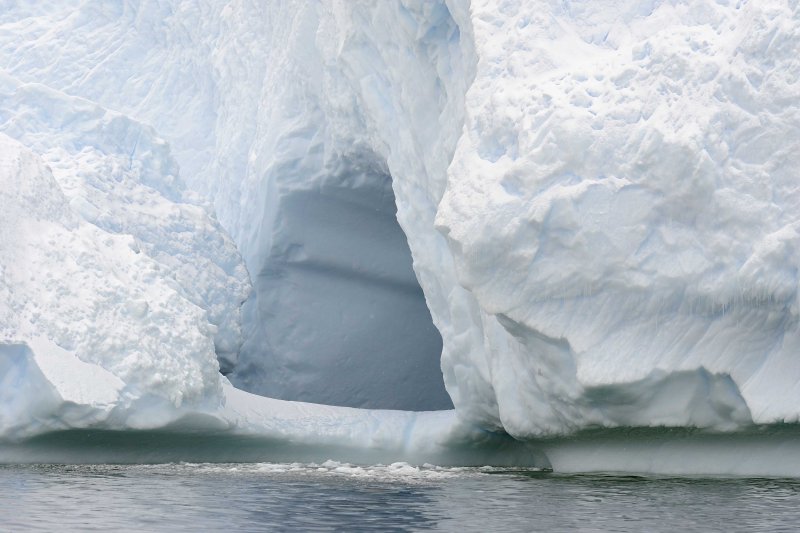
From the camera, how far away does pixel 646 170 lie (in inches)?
269

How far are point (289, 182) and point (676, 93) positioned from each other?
550 centimetres

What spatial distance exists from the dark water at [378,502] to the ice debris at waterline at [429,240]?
24.9 inches

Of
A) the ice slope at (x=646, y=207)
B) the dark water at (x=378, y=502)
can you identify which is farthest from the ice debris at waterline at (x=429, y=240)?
the dark water at (x=378, y=502)

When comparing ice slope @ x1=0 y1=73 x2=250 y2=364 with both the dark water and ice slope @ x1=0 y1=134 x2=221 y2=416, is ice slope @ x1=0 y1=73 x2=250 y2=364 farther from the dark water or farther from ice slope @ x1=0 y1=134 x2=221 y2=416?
the dark water

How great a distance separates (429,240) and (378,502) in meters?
3.75

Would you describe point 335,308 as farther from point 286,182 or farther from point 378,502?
point 378,502

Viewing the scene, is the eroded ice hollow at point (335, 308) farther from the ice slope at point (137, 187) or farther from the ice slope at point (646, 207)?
the ice slope at point (646, 207)

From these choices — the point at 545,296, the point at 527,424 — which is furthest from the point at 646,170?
the point at 527,424

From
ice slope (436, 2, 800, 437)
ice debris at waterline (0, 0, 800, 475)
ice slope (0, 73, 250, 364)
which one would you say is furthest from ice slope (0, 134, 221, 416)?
ice slope (436, 2, 800, 437)

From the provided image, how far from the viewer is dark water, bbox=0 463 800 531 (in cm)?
481

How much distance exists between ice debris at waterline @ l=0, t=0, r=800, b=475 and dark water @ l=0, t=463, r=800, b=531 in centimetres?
63

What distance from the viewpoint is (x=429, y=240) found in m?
9.27

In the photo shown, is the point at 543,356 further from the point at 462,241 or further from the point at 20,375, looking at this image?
the point at 20,375

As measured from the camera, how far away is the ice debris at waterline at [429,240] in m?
6.77
